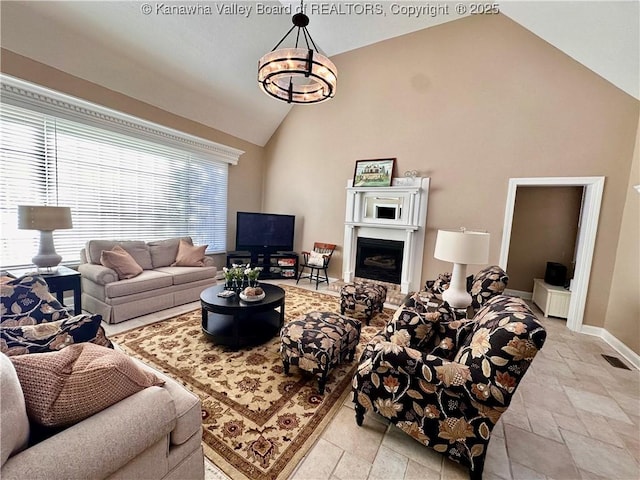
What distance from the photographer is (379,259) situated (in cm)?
496

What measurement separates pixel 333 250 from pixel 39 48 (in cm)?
477

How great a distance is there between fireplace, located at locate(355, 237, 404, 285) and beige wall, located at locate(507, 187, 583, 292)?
7.38ft

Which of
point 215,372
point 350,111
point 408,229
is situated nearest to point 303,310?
point 215,372

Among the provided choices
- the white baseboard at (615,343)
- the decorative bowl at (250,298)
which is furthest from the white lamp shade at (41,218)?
the white baseboard at (615,343)

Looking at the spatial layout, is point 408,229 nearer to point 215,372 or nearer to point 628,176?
point 628,176

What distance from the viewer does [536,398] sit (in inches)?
83.7

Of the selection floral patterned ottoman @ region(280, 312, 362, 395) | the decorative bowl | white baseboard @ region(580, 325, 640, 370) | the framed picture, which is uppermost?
the framed picture

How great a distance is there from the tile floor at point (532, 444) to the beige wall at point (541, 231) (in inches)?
108

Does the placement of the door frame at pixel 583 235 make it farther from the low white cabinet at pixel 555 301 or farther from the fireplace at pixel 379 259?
the fireplace at pixel 379 259

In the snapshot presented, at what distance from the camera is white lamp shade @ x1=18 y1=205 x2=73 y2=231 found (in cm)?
266

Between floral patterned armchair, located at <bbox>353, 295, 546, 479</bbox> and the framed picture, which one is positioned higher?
the framed picture

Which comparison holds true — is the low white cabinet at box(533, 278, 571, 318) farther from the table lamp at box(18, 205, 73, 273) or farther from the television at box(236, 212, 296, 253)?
the table lamp at box(18, 205, 73, 273)

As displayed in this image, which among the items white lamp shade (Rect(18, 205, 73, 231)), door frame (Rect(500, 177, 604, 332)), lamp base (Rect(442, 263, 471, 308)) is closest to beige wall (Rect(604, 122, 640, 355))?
door frame (Rect(500, 177, 604, 332))

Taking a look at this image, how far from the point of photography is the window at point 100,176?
3.03 m
